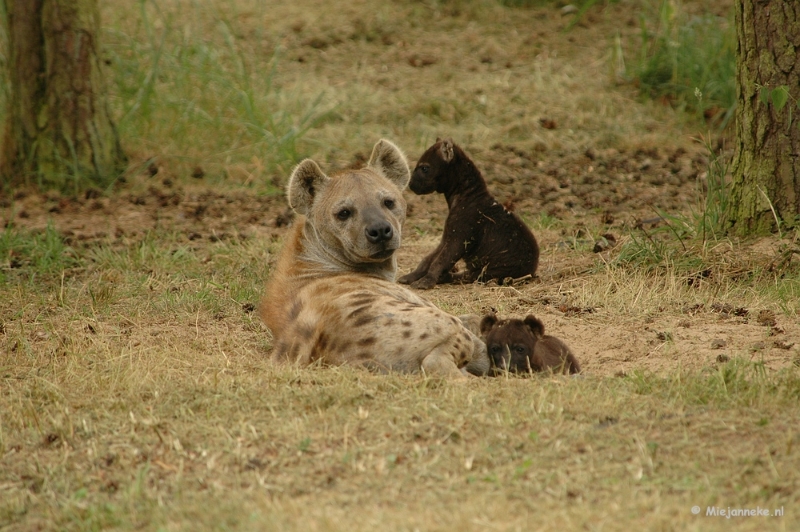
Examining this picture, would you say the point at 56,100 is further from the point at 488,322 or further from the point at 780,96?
the point at 780,96

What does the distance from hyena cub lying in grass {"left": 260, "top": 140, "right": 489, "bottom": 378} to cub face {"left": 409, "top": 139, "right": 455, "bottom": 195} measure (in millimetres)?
1275

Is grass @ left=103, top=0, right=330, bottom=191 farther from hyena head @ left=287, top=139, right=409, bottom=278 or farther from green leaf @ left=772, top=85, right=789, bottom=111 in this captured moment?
green leaf @ left=772, top=85, right=789, bottom=111

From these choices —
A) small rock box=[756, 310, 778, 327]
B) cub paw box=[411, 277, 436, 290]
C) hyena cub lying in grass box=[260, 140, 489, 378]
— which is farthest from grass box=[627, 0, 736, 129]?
hyena cub lying in grass box=[260, 140, 489, 378]

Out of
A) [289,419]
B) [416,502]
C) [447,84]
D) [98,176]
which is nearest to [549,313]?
[289,419]

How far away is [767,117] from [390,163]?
2.43 m

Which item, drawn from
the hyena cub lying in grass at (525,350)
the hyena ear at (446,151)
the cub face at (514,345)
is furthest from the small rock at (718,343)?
the hyena ear at (446,151)

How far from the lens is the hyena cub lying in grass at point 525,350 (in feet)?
15.8

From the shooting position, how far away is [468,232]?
704 cm

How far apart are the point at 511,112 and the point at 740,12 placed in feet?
14.8

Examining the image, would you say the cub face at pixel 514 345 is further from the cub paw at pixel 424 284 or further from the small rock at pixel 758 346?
the cub paw at pixel 424 284

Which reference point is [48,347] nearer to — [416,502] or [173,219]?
[416,502]

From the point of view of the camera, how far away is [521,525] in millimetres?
3188

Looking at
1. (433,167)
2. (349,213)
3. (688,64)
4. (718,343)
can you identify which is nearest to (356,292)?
(349,213)

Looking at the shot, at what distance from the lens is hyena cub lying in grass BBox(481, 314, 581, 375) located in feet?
15.8
